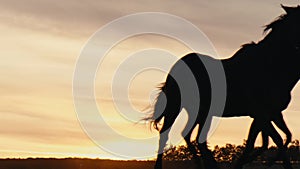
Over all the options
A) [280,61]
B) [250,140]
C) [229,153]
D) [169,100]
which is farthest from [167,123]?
[229,153]


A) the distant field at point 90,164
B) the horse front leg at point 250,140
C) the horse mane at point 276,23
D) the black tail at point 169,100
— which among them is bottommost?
the distant field at point 90,164

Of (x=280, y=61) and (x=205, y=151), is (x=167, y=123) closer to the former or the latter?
(x=205, y=151)

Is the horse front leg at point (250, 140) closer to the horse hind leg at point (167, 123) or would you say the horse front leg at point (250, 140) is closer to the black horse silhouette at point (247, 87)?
the black horse silhouette at point (247, 87)

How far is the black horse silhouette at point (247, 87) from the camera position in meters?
12.7

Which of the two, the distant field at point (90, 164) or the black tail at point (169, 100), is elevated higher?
the black tail at point (169, 100)

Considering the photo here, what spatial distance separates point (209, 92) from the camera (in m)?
14.0

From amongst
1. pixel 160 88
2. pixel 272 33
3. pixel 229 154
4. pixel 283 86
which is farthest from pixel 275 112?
pixel 229 154

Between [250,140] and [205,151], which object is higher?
[250,140]

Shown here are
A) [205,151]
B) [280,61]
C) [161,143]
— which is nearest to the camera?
[280,61]

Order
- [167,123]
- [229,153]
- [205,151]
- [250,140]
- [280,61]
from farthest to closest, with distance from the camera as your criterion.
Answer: [229,153], [167,123], [205,151], [250,140], [280,61]

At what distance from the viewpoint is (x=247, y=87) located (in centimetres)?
1298

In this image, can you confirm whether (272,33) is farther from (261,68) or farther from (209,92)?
(209,92)

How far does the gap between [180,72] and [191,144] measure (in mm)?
1555

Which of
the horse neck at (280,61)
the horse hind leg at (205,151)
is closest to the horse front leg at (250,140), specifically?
the horse hind leg at (205,151)
